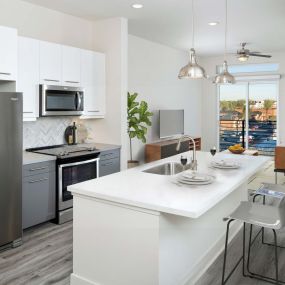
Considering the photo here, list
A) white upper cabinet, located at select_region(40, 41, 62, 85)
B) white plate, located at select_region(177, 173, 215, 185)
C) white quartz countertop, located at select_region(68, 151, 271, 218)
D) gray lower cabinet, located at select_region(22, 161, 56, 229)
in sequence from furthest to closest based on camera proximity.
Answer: white upper cabinet, located at select_region(40, 41, 62, 85) < gray lower cabinet, located at select_region(22, 161, 56, 229) < white plate, located at select_region(177, 173, 215, 185) < white quartz countertop, located at select_region(68, 151, 271, 218)

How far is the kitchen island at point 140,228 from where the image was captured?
89.5 inches

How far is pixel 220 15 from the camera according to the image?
17.0ft

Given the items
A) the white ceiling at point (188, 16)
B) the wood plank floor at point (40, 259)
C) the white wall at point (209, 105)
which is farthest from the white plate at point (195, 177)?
the white wall at point (209, 105)

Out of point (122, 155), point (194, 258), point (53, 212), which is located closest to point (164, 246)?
point (194, 258)

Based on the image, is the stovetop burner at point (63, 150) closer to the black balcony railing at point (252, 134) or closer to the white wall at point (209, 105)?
the white wall at point (209, 105)

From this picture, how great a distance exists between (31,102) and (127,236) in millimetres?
2522

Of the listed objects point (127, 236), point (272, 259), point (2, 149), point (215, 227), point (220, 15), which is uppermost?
point (220, 15)

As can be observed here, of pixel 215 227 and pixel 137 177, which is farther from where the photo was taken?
pixel 215 227

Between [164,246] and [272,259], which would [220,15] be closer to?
[272,259]

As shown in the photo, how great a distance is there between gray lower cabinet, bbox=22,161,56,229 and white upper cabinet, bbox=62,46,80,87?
1.28m

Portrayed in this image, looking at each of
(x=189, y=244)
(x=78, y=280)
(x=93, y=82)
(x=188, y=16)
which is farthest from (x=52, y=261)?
(x=188, y=16)

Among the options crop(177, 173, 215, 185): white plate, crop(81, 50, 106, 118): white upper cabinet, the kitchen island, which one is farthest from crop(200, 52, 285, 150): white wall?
crop(177, 173, 215, 185): white plate

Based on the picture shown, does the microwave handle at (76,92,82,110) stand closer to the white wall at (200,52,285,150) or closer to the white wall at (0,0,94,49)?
the white wall at (0,0,94,49)

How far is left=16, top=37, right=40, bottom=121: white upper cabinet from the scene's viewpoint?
402cm
